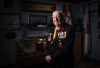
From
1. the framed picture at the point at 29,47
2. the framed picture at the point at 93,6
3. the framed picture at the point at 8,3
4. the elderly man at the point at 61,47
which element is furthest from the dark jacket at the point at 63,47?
the framed picture at the point at 93,6

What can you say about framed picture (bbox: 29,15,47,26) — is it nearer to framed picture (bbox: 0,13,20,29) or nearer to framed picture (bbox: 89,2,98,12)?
framed picture (bbox: 0,13,20,29)

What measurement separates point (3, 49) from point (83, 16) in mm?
3156

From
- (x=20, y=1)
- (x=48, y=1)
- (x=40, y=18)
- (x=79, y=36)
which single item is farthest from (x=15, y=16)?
(x=79, y=36)

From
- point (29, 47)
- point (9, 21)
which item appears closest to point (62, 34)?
point (29, 47)

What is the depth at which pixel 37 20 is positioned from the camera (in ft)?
15.1

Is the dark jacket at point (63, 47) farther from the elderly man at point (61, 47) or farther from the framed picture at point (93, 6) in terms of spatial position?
the framed picture at point (93, 6)

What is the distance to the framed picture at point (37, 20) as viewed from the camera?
14.8 feet

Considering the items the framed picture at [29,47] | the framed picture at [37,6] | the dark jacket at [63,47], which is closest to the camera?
the dark jacket at [63,47]

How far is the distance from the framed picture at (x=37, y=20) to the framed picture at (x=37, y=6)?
0.74 feet

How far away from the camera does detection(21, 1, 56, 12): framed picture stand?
4359 millimetres

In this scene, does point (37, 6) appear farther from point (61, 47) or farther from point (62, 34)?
point (61, 47)

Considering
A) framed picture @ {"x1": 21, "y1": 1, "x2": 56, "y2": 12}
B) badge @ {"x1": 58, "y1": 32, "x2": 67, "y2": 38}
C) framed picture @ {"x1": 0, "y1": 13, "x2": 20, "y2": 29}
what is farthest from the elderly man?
framed picture @ {"x1": 21, "y1": 1, "x2": 56, "y2": 12}

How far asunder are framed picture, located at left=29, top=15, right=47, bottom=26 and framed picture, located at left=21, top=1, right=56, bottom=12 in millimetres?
226

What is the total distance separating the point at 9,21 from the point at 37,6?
1.06m
